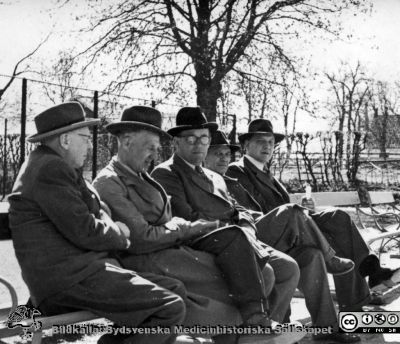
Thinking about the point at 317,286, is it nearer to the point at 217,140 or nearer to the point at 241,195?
the point at 241,195

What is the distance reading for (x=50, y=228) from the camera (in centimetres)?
299

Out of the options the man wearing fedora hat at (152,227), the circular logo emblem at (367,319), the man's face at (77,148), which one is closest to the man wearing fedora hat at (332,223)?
the circular logo emblem at (367,319)

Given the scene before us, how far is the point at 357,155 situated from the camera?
19.7 m

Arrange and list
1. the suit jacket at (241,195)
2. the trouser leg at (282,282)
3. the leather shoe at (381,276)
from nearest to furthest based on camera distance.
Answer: the trouser leg at (282,282) → the leather shoe at (381,276) → the suit jacket at (241,195)

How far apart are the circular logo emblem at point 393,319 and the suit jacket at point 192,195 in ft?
3.97

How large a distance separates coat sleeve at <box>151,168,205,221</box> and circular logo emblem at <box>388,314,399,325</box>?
4.95 ft

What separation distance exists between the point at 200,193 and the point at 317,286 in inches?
43.8

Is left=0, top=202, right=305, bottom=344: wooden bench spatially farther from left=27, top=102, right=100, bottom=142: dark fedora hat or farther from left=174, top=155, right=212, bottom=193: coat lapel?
left=174, top=155, right=212, bottom=193: coat lapel

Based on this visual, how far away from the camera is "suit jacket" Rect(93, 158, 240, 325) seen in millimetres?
3504

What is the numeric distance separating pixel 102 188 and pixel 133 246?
1.34 feet

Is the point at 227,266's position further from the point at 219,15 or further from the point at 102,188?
the point at 219,15

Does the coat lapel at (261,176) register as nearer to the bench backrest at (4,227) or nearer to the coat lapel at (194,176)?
the coat lapel at (194,176)

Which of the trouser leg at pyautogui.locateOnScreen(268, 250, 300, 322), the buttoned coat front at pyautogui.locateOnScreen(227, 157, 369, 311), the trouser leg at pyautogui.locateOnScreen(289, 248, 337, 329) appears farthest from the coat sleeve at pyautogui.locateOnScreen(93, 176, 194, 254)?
the buttoned coat front at pyautogui.locateOnScreen(227, 157, 369, 311)

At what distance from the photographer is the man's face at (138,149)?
384 centimetres
